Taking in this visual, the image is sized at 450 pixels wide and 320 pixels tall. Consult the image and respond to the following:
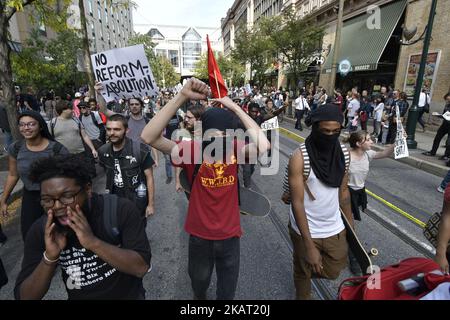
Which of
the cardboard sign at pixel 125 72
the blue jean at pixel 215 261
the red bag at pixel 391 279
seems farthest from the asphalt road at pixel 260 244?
the cardboard sign at pixel 125 72

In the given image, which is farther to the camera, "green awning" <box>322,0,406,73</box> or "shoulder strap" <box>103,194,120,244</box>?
"green awning" <box>322,0,406,73</box>

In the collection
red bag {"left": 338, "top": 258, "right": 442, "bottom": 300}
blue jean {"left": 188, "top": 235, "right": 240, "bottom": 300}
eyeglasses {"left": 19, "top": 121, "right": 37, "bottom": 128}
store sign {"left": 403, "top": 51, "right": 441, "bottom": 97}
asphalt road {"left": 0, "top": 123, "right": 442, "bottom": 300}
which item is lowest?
asphalt road {"left": 0, "top": 123, "right": 442, "bottom": 300}

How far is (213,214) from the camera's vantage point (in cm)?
211

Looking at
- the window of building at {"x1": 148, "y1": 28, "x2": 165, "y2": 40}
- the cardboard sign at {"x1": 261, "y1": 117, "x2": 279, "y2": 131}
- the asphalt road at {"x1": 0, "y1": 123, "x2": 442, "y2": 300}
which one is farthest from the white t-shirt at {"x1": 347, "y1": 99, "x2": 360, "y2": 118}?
the window of building at {"x1": 148, "y1": 28, "x2": 165, "y2": 40}

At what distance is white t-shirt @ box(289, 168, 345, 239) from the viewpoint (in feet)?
7.04

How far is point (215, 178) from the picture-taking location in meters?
2.11

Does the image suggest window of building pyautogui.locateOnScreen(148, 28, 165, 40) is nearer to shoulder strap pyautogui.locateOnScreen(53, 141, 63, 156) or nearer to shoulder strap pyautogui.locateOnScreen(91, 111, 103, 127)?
shoulder strap pyautogui.locateOnScreen(91, 111, 103, 127)

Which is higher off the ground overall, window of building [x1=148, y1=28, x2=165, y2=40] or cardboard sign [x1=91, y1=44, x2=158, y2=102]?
window of building [x1=148, y1=28, x2=165, y2=40]

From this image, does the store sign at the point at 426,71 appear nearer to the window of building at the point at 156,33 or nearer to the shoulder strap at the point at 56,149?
the shoulder strap at the point at 56,149

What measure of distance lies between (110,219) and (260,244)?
2.60 m

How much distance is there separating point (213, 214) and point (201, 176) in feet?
1.00

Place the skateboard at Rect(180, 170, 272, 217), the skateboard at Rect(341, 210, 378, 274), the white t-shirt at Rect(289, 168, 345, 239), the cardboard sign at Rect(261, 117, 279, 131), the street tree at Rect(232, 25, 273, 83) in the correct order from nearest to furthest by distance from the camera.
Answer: the skateboard at Rect(341, 210, 378, 274) < the white t-shirt at Rect(289, 168, 345, 239) < the skateboard at Rect(180, 170, 272, 217) < the cardboard sign at Rect(261, 117, 279, 131) < the street tree at Rect(232, 25, 273, 83)
